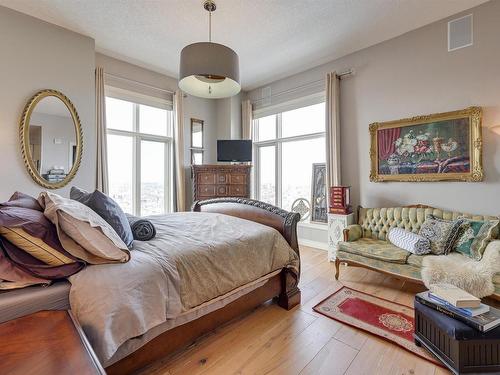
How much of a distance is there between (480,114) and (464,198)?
970 millimetres

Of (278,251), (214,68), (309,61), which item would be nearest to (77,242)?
(278,251)

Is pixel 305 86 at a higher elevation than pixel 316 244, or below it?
higher

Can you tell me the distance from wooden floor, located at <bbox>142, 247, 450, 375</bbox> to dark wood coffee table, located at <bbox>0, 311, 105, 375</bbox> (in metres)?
0.86

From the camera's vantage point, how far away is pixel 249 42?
11.5 ft

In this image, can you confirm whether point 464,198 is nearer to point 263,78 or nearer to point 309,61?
point 309,61

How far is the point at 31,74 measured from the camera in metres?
2.97

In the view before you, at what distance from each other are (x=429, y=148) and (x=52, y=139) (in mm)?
4838

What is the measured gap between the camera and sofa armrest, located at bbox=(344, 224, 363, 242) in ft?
10.2

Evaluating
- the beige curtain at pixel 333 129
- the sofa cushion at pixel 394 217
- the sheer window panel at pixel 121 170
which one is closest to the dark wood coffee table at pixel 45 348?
the sofa cushion at pixel 394 217

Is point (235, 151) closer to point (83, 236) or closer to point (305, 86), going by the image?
point (305, 86)

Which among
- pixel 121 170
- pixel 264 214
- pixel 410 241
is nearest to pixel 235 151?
pixel 121 170

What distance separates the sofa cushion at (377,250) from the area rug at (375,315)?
0.41 meters

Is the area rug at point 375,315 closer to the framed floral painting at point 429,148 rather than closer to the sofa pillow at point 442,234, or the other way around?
the sofa pillow at point 442,234

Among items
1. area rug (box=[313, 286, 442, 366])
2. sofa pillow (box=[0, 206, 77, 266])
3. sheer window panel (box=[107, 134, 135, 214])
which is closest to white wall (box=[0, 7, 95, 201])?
sheer window panel (box=[107, 134, 135, 214])
